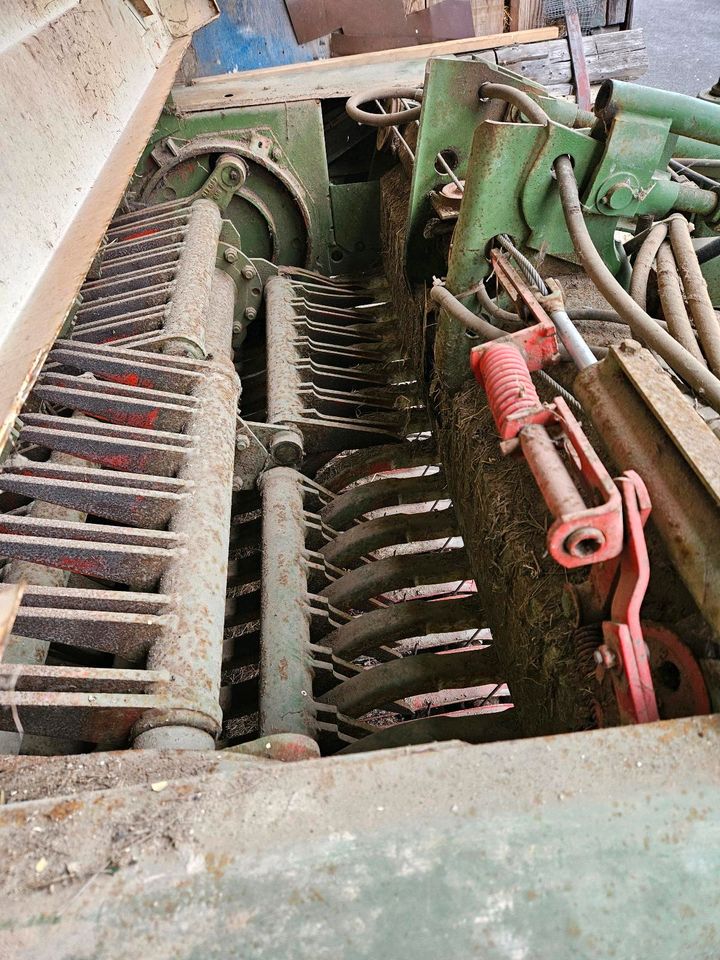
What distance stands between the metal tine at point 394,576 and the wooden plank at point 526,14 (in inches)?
193

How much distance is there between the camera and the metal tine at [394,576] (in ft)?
7.23

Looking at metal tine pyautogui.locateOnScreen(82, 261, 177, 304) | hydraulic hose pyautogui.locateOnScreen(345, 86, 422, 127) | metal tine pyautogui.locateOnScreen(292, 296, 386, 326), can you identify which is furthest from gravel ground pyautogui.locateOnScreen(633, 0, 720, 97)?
metal tine pyautogui.locateOnScreen(82, 261, 177, 304)

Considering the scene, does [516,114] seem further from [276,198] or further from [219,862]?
[219,862]

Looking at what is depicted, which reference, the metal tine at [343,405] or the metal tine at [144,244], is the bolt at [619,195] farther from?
the metal tine at [144,244]

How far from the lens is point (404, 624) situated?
6.85 feet

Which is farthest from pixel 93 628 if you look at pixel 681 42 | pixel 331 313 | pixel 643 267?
pixel 681 42

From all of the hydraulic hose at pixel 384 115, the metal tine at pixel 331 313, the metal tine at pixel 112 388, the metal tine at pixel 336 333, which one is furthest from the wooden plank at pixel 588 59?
the metal tine at pixel 112 388

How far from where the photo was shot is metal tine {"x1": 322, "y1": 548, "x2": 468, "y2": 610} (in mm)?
2205

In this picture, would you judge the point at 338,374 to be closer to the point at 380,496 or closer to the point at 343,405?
the point at 343,405

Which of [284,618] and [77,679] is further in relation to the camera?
[284,618]

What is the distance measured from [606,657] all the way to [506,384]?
1.69 feet

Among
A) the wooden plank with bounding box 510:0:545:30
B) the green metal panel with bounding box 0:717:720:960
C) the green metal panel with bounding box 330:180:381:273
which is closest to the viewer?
the green metal panel with bounding box 0:717:720:960

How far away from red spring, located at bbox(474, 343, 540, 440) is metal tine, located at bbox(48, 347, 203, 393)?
1.13 metres

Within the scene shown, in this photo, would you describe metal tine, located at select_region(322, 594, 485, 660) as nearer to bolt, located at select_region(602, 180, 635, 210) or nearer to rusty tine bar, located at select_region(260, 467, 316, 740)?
rusty tine bar, located at select_region(260, 467, 316, 740)
